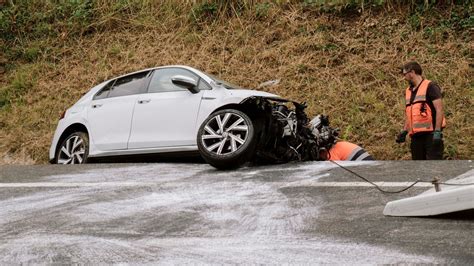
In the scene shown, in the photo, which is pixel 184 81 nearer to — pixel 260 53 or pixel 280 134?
pixel 280 134

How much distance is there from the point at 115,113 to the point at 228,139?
2490 mm

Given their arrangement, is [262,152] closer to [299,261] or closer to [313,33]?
[299,261]

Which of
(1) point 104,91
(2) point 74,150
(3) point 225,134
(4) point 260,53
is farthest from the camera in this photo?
(4) point 260,53

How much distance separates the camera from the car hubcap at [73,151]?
8828 millimetres

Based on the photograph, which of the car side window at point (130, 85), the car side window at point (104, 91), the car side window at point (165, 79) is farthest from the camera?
the car side window at point (104, 91)

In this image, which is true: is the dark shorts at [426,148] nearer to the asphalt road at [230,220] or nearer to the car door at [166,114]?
the asphalt road at [230,220]

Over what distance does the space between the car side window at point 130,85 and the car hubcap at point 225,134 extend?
6.91ft

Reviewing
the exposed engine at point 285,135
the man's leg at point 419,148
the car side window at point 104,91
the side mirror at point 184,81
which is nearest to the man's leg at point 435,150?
the man's leg at point 419,148

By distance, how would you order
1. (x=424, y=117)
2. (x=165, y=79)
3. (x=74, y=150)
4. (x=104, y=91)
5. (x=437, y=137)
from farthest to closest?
1. (x=104, y=91)
2. (x=74, y=150)
3. (x=165, y=79)
4. (x=424, y=117)
5. (x=437, y=137)

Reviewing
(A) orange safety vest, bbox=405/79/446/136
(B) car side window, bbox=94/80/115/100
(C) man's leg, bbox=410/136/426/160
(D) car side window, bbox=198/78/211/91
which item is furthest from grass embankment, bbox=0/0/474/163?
(D) car side window, bbox=198/78/211/91

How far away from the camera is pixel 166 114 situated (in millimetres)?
8109

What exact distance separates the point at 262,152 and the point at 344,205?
7.43 feet

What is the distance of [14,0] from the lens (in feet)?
53.9

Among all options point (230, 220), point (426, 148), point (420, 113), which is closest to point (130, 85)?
point (420, 113)
